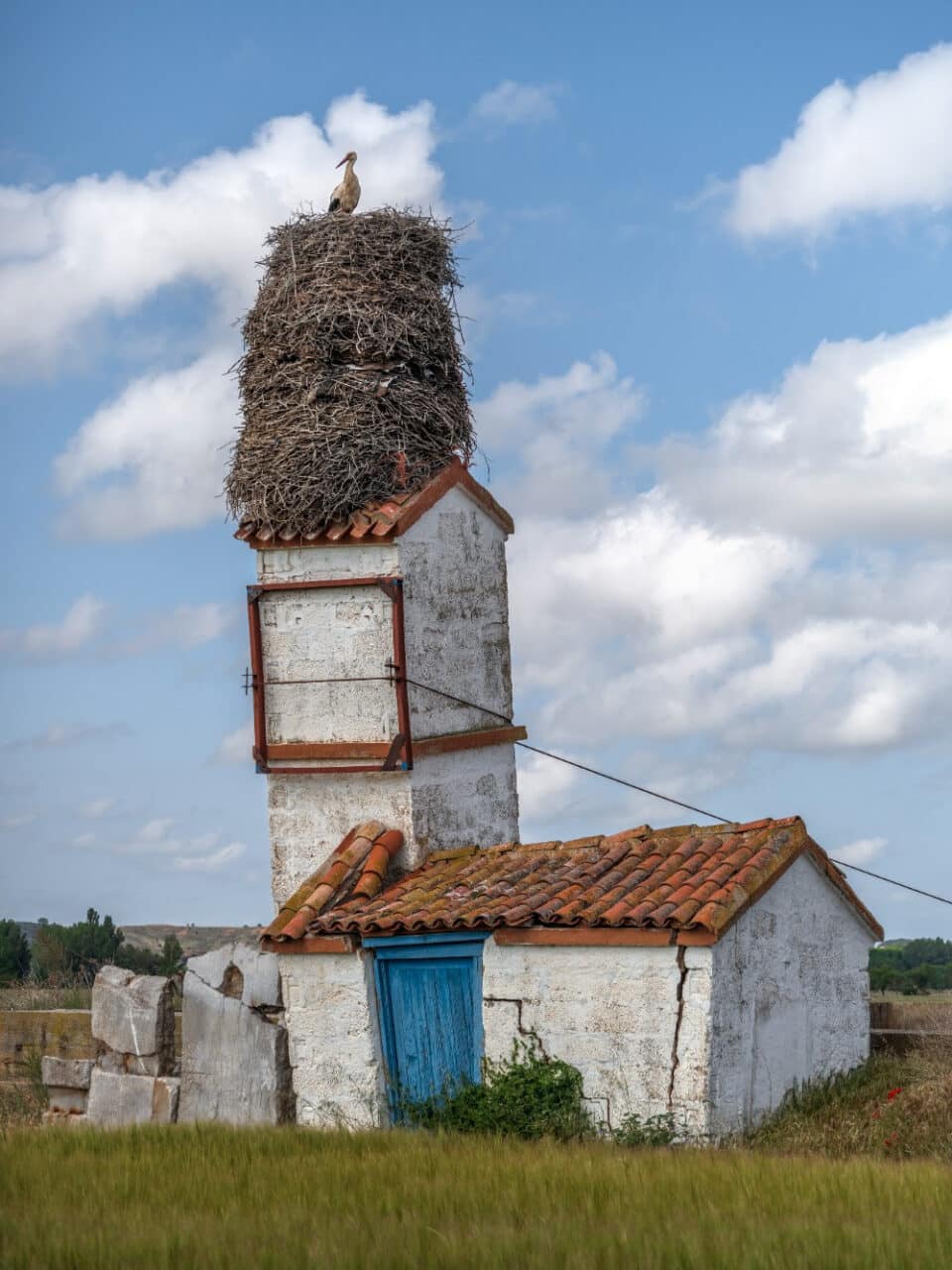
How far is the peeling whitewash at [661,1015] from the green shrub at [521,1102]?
116 mm

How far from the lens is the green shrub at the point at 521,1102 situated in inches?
503

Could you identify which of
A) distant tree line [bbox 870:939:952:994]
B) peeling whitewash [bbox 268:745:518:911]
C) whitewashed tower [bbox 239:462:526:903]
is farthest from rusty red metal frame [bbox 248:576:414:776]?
distant tree line [bbox 870:939:952:994]

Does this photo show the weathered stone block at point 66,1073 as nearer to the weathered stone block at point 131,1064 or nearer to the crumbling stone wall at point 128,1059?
the crumbling stone wall at point 128,1059

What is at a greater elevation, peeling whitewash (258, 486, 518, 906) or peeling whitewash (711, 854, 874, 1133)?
peeling whitewash (258, 486, 518, 906)

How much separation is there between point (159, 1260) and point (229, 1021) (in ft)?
20.3

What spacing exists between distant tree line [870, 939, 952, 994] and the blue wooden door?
1420 centimetres

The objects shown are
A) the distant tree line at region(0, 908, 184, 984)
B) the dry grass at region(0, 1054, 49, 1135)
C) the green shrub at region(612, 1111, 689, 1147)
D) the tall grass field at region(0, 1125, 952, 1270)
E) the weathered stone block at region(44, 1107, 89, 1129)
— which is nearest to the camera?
the tall grass field at region(0, 1125, 952, 1270)

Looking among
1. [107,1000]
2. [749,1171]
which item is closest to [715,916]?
[749,1171]

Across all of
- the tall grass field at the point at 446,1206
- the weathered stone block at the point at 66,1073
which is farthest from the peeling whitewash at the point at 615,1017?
the weathered stone block at the point at 66,1073

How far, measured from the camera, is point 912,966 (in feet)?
132

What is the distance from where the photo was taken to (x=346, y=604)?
15734 mm

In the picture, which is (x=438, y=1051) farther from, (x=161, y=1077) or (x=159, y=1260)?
(x=159, y=1260)

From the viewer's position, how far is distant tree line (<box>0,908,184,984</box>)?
26.9 metres

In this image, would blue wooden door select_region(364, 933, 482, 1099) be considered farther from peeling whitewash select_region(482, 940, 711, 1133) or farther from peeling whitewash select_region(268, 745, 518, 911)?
peeling whitewash select_region(268, 745, 518, 911)
